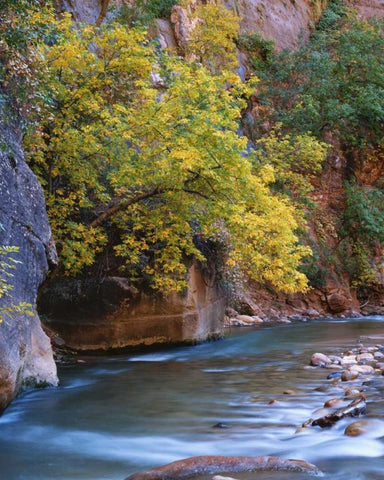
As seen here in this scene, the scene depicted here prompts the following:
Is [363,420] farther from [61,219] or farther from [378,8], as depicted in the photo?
[378,8]

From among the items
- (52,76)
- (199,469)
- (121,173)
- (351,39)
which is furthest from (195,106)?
(351,39)

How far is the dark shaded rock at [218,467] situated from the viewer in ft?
13.4

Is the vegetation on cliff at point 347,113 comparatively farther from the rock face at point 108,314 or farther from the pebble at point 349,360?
the pebble at point 349,360

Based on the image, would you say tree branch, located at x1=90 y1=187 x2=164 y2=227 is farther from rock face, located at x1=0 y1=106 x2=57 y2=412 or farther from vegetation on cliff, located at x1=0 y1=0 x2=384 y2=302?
rock face, located at x1=0 y1=106 x2=57 y2=412

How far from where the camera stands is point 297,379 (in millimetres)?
8305

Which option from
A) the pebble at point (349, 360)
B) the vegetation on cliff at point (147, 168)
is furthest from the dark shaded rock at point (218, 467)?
the pebble at point (349, 360)

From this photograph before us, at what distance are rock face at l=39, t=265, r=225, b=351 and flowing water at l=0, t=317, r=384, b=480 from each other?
118cm

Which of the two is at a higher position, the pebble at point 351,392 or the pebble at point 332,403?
the pebble at point 332,403

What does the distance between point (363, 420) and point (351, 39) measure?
90.3ft

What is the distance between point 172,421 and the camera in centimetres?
593

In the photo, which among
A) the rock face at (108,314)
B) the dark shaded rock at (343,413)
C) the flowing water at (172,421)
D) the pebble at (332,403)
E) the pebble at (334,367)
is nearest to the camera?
A: the flowing water at (172,421)

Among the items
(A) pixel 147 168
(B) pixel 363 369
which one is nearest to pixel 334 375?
(B) pixel 363 369

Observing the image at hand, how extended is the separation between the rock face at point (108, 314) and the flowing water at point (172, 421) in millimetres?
1180

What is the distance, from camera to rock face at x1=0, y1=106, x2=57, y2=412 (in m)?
6.11
